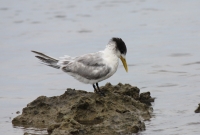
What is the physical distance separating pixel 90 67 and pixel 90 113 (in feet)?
3.04

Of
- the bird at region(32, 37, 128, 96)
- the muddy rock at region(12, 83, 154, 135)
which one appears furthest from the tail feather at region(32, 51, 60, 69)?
the muddy rock at region(12, 83, 154, 135)

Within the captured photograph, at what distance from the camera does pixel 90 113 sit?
7.75 meters

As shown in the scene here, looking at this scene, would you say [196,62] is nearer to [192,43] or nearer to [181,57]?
[181,57]

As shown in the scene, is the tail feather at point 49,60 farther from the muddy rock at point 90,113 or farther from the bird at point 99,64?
the muddy rock at point 90,113

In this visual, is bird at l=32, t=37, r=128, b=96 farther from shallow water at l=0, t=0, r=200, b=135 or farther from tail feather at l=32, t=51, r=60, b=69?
shallow water at l=0, t=0, r=200, b=135

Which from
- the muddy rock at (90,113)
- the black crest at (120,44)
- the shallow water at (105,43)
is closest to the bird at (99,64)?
the black crest at (120,44)

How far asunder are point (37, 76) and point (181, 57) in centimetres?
317

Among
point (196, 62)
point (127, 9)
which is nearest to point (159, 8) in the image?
point (127, 9)

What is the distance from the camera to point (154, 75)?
10.9m

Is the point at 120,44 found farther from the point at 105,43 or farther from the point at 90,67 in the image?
the point at 105,43

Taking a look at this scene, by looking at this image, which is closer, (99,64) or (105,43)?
(99,64)

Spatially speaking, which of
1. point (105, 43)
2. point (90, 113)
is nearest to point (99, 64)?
point (90, 113)

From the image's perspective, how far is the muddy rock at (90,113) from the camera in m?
7.16

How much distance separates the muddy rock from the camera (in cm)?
716
